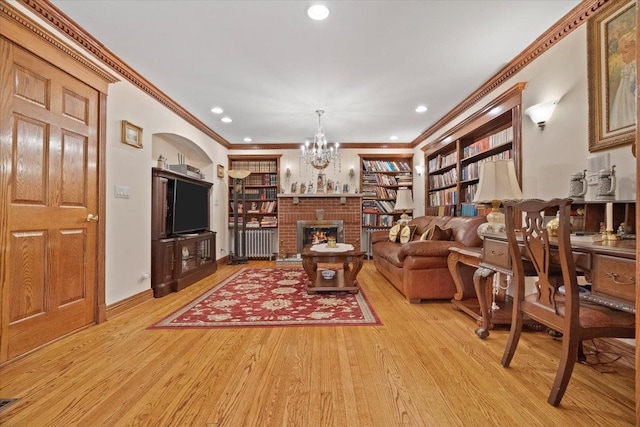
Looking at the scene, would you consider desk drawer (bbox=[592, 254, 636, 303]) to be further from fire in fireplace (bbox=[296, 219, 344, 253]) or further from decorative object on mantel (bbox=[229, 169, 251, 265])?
decorative object on mantel (bbox=[229, 169, 251, 265])

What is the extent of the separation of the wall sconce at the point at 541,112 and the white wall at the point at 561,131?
0.04 meters

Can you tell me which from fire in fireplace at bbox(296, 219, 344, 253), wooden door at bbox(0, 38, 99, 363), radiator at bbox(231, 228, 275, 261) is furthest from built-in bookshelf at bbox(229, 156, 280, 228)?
wooden door at bbox(0, 38, 99, 363)

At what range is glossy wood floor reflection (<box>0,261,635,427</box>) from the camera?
126 cm

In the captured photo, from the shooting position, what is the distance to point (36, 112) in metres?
1.91

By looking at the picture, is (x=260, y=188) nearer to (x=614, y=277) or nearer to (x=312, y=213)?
(x=312, y=213)

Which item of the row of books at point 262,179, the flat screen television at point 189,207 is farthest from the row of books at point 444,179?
the flat screen television at point 189,207

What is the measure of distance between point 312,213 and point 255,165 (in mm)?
1601

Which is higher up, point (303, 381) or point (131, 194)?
point (131, 194)

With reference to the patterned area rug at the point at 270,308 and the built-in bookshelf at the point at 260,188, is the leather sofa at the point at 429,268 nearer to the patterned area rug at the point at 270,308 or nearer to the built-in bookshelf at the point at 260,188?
the patterned area rug at the point at 270,308

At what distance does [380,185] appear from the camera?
19.2ft

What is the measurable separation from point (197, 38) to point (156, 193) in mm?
1774

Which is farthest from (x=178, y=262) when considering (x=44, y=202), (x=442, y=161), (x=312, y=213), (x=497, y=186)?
(x=442, y=161)

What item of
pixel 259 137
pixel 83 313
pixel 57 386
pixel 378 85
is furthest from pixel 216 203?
pixel 57 386

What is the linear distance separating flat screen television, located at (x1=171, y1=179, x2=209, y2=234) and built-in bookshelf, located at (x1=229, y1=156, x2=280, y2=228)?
4.33ft
